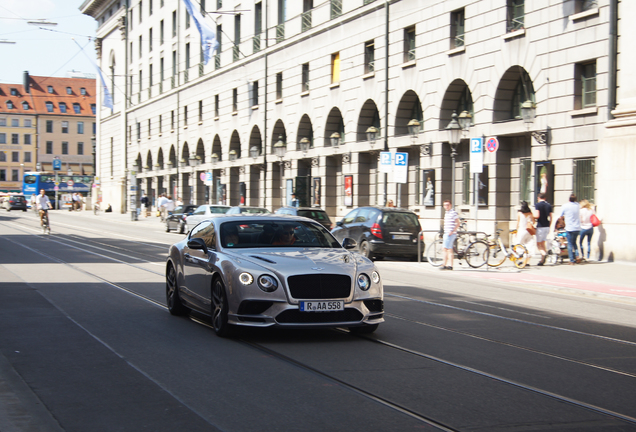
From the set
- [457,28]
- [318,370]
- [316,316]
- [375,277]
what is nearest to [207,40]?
[457,28]

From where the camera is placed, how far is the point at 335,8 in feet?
124

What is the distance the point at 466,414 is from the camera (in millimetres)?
5320

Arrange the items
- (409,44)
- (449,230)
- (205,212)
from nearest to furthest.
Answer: (449,230) < (409,44) < (205,212)

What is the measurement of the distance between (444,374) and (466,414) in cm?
137

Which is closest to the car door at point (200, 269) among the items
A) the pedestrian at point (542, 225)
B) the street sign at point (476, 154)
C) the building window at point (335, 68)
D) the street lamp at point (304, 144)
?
the street sign at point (476, 154)

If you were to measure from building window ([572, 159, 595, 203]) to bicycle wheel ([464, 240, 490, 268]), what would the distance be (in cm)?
539

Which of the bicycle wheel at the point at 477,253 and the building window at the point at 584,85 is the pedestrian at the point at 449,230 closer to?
the bicycle wheel at the point at 477,253

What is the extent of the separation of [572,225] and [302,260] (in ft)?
45.0

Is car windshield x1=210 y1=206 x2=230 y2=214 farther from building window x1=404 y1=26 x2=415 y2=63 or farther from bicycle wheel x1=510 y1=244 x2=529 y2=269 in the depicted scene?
bicycle wheel x1=510 y1=244 x2=529 y2=269

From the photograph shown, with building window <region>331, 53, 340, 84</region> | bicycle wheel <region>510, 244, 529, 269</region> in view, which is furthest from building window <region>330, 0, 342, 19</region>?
bicycle wheel <region>510, 244, 529, 269</region>

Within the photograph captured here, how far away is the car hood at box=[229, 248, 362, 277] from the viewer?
7.96 m

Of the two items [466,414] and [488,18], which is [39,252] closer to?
[488,18]

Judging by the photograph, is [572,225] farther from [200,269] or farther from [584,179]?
[200,269]

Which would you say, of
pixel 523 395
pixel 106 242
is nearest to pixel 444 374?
pixel 523 395
